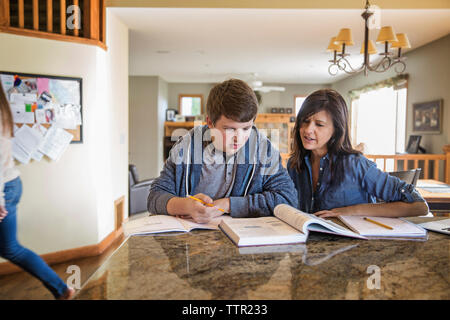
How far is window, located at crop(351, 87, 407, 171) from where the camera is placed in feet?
16.4

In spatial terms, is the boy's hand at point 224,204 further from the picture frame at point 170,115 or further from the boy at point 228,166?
the picture frame at point 170,115

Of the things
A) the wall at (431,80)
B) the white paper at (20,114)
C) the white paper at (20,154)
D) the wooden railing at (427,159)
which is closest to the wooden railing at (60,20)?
the white paper at (20,114)

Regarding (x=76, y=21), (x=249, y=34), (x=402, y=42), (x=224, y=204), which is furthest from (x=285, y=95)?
(x=224, y=204)

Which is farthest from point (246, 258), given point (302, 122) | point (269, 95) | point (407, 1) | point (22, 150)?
point (269, 95)

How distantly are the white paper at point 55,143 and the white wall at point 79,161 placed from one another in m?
0.05

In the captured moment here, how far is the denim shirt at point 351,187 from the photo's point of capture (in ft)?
3.55

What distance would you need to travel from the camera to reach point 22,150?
7.55 ft

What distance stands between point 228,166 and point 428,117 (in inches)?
151

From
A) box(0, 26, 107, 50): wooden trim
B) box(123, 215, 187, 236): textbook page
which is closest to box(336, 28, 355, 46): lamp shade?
box(0, 26, 107, 50): wooden trim

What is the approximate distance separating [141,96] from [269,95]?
304cm

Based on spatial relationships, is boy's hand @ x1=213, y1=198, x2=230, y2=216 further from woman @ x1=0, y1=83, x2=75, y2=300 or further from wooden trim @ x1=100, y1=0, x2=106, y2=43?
wooden trim @ x1=100, y1=0, x2=106, y2=43

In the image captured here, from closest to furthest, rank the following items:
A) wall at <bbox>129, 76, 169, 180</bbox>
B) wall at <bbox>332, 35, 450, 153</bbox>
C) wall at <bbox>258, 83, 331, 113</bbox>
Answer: wall at <bbox>332, 35, 450, 153</bbox> < wall at <bbox>129, 76, 169, 180</bbox> < wall at <bbox>258, 83, 331, 113</bbox>

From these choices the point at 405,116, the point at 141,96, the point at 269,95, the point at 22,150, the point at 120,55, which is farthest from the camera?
the point at 269,95
